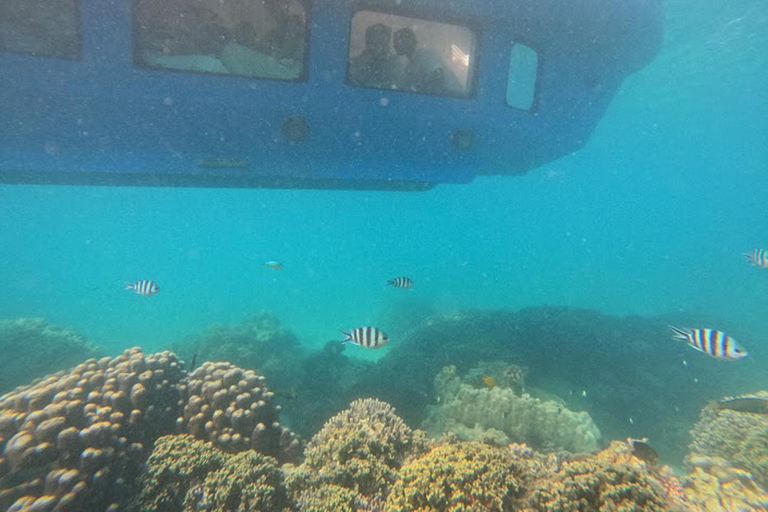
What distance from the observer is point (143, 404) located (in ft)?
13.3

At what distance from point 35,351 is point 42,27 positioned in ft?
36.3

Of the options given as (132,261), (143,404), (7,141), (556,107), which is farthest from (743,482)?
(132,261)

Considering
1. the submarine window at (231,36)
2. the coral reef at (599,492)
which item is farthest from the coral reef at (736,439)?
the submarine window at (231,36)

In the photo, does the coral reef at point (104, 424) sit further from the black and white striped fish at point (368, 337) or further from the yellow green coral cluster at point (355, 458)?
the black and white striped fish at point (368, 337)

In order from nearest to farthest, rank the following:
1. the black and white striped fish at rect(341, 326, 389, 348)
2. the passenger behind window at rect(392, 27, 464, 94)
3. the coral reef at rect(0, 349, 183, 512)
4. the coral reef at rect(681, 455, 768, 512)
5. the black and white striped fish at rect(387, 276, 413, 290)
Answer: the coral reef at rect(0, 349, 183, 512) → the coral reef at rect(681, 455, 768, 512) → the black and white striped fish at rect(341, 326, 389, 348) → the passenger behind window at rect(392, 27, 464, 94) → the black and white striped fish at rect(387, 276, 413, 290)

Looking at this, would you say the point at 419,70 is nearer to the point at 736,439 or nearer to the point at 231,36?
the point at 231,36

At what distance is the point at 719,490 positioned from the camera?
4.30 m

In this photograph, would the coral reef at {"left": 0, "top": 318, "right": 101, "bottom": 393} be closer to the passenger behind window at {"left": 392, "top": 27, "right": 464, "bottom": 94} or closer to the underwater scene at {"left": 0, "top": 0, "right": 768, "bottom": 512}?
the underwater scene at {"left": 0, "top": 0, "right": 768, "bottom": 512}

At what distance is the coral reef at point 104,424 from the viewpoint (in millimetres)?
3041

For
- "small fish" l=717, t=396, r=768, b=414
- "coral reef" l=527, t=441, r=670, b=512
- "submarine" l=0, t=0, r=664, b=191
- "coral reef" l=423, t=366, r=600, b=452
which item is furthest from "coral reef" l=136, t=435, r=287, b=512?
"small fish" l=717, t=396, r=768, b=414

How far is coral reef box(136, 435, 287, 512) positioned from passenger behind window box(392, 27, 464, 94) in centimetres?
676

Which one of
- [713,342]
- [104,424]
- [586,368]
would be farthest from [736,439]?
[104,424]

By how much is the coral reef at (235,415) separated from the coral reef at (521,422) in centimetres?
292

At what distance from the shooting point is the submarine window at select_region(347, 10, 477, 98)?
7.07m
